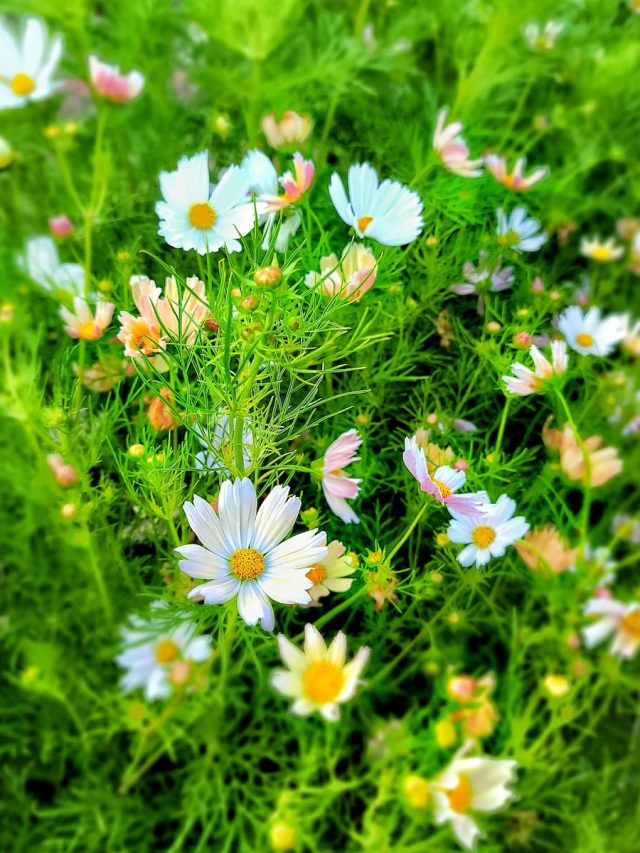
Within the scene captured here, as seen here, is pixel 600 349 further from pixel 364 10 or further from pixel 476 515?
pixel 364 10

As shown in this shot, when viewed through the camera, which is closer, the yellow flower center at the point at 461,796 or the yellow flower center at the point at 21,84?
the yellow flower center at the point at 461,796

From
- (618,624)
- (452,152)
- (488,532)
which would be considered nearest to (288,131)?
(452,152)

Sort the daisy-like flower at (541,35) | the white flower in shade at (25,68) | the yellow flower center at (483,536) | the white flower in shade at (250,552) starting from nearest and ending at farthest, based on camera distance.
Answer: the white flower in shade at (250,552) → the yellow flower center at (483,536) → the white flower in shade at (25,68) → the daisy-like flower at (541,35)

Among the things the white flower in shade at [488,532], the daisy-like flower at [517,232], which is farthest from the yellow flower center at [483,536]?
the daisy-like flower at [517,232]

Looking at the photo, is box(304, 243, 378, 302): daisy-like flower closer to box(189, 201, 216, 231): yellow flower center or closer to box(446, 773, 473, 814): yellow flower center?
box(189, 201, 216, 231): yellow flower center

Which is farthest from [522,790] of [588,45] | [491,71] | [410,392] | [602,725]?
[588,45]

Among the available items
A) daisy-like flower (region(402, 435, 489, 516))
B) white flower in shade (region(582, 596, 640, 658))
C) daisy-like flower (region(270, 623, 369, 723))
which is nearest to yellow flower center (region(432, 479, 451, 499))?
daisy-like flower (region(402, 435, 489, 516))

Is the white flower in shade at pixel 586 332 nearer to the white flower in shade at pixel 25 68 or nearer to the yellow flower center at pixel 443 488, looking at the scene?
the yellow flower center at pixel 443 488
